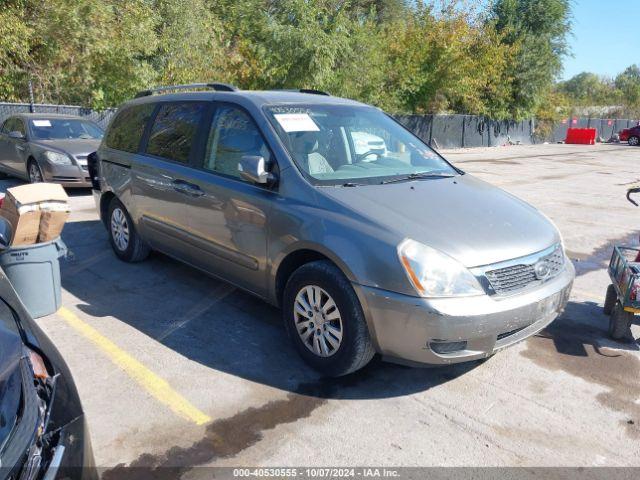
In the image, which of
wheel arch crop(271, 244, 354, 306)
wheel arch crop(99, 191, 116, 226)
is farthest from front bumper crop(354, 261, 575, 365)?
wheel arch crop(99, 191, 116, 226)

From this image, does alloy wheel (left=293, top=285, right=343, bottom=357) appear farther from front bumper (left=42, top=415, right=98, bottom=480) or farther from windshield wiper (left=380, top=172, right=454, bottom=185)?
front bumper (left=42, top=415, right=98, bottom=480)

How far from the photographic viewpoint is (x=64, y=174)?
9797 mm

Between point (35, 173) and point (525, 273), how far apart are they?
9500 mm

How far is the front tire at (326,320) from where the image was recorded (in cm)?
341

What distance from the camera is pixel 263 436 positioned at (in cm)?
309

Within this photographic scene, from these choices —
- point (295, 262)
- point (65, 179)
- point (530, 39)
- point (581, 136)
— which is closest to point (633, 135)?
point (581, 136)

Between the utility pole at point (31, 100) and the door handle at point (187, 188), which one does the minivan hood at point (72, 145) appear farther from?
the door handle at point (187, 188)

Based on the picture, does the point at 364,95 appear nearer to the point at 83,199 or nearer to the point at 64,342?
the point at 83,199

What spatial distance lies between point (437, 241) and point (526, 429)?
119 centimetres

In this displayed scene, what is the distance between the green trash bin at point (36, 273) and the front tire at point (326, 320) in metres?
2.03

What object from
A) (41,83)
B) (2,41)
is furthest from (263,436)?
(41,83)

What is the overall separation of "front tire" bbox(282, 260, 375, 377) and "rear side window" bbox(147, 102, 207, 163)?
1.79 metres

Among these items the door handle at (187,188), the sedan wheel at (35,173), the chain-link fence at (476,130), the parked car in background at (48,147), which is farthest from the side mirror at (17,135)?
the chain-link fence at (476,130)

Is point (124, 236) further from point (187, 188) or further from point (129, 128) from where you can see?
point (187, 188)
